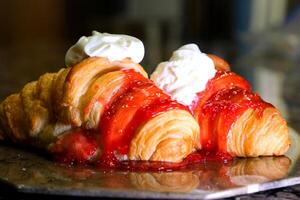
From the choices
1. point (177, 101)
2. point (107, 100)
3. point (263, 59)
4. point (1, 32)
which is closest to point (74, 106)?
point (107, 100)

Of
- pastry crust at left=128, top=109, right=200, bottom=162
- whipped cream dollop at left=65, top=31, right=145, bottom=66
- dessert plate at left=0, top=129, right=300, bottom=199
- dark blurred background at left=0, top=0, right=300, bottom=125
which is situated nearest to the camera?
dessert plate at left=0, top=129, right=300, bottom=199

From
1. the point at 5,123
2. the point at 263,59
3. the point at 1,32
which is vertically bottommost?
the point at 1,32

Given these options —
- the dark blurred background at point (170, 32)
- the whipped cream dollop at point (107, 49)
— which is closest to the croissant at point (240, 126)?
the whipped cream dollop at point (107, 49)

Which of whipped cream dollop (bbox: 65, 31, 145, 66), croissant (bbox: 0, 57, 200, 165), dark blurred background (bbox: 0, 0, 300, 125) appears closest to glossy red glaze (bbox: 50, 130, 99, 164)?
croissant (bbox: 0, 57, 200, 165)

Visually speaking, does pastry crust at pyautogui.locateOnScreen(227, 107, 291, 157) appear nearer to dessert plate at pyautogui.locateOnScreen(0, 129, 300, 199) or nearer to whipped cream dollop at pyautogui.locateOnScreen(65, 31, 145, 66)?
dessert plate at pyautogui.locateOnScreen(0, 129, 300, 199)

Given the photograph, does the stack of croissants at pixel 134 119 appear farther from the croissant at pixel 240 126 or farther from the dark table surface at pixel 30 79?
the dark table surface at pixel 30 79

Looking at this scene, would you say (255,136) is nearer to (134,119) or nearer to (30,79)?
(134,119)

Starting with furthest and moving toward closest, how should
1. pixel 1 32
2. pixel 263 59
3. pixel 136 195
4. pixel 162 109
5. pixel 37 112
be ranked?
1. pixel 1 32
2. pixel 263 59
3. pixel 37 112
4. pixel 162 109
5. pixel 136 195

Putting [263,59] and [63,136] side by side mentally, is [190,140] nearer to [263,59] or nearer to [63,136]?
[63,136]
